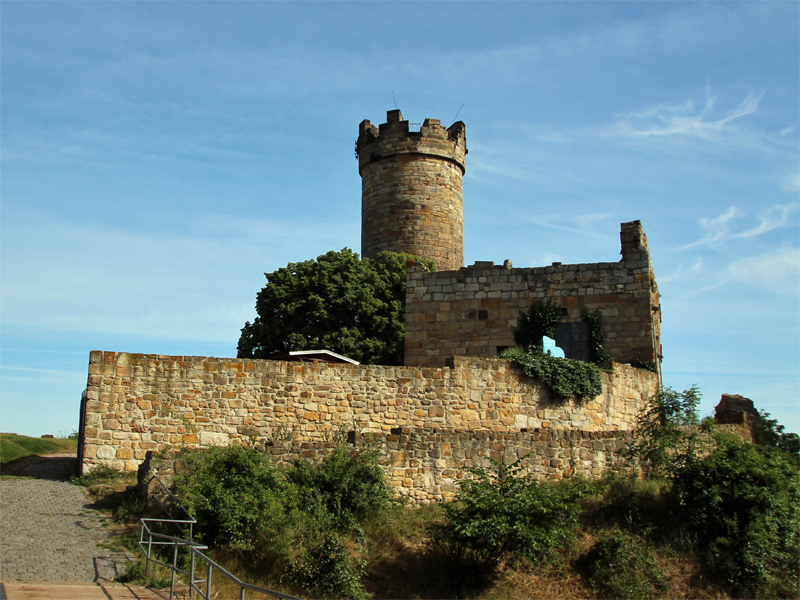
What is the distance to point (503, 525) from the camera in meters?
13.0

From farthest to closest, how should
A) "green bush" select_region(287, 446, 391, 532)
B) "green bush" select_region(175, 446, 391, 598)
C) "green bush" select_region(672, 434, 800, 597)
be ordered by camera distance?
"green bush" select_region(672, 434, 800, 597) < "green bush" select_region(287, 446, 391, 532) < "green bush" select_region(175, 446, 391, 598)

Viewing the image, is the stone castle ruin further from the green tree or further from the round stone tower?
the round stone tower

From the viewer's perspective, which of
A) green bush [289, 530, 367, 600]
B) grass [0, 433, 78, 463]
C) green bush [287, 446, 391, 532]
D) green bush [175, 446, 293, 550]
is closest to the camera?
green bush [289, 530, 367, 600]

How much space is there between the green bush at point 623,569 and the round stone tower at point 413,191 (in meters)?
17.7

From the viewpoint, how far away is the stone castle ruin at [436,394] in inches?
623

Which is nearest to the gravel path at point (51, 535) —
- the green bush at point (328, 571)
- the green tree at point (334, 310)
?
the green bush at point (328, 571)

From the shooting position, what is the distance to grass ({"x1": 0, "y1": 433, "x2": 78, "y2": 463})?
842 inches

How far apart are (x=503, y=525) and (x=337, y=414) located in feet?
17.9

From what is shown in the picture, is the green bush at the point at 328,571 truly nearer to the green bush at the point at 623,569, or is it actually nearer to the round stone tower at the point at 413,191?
the green bush at the point at 623,569

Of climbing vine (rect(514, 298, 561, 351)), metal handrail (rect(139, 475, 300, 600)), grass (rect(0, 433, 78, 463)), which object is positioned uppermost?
climbing vine (rect(514, 298, 561, 351))

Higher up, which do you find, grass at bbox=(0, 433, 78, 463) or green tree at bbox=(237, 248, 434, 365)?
green tree at bbox=(237, 248, 434, 365)

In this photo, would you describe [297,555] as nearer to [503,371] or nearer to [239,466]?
[239,466]

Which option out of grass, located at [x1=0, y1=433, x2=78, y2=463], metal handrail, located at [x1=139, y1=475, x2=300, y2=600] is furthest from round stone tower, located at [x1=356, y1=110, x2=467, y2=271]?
metal handrail, located at [x1=139, y1=475, x2=300, y2=600]

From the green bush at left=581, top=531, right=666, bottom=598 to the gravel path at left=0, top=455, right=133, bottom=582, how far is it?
7.26m
